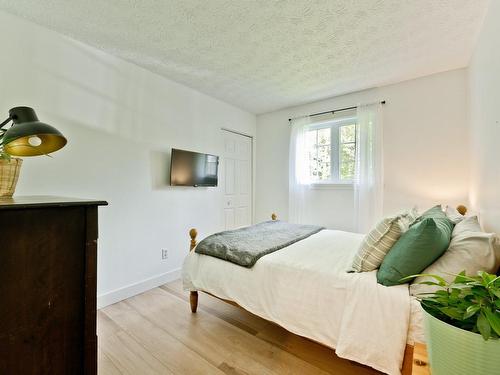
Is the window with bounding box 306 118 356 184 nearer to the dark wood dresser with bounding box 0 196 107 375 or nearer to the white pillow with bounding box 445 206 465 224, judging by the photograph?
the white pillow with bounding box 445 206 465 224

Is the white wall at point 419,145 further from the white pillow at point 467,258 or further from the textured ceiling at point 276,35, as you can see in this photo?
the white pillow at point 467,258

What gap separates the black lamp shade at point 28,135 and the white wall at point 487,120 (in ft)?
8.48

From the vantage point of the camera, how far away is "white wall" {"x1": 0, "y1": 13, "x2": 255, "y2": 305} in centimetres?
200

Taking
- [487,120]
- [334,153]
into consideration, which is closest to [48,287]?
[487,120]

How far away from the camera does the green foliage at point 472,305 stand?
0.59 meters

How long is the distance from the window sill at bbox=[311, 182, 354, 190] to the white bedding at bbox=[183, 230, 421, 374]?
154 cm

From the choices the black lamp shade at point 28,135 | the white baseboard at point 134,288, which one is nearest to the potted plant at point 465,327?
the black lamp shade at point 28,135

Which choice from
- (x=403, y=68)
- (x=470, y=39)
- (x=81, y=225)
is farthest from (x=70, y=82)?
(x=470, y=39)

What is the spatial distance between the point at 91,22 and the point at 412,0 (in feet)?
8.38

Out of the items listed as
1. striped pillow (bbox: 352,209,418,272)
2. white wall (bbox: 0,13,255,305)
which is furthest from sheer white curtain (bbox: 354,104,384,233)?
white wall (bbox: 0,13,255,305)

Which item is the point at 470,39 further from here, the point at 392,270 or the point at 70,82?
the point at 70,82

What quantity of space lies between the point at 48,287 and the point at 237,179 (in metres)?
3.40

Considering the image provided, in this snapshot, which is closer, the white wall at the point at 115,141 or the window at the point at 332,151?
the white wall at the point at 115,141

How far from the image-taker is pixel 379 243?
4.96ft
